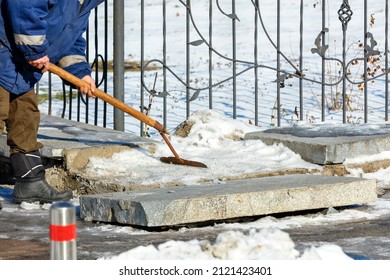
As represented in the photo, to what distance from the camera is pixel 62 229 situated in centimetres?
395

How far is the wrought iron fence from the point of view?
30.7 ft

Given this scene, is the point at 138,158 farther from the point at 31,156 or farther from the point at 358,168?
the point at 358,168

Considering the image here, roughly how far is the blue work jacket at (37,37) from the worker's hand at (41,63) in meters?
0.03

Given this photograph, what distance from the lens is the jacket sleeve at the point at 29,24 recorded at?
263 inches

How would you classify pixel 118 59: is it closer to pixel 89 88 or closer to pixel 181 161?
pixel 181 161

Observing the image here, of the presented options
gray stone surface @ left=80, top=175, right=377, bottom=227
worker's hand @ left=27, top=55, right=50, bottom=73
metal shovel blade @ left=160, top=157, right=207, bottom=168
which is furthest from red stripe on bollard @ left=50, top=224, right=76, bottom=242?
metal shovel blade @ left=160, top=157, right=207, bottom=168

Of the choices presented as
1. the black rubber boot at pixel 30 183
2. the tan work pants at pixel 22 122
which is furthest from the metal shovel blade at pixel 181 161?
the tan work pants at pixel 22 122

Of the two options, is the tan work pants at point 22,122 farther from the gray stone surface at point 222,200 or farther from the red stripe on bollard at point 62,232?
the red stripe on bollard at point 62,232

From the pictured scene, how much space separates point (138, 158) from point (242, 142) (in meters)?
1.00

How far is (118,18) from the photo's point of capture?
9.30m

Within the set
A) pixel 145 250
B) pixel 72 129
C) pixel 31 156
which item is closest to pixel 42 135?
pixel 72 129

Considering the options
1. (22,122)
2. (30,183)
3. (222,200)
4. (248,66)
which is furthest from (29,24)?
(248,66)

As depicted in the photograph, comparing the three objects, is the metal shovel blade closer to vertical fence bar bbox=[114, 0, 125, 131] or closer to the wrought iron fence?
the wrought iron fence

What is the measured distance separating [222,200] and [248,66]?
7655 millimetres
